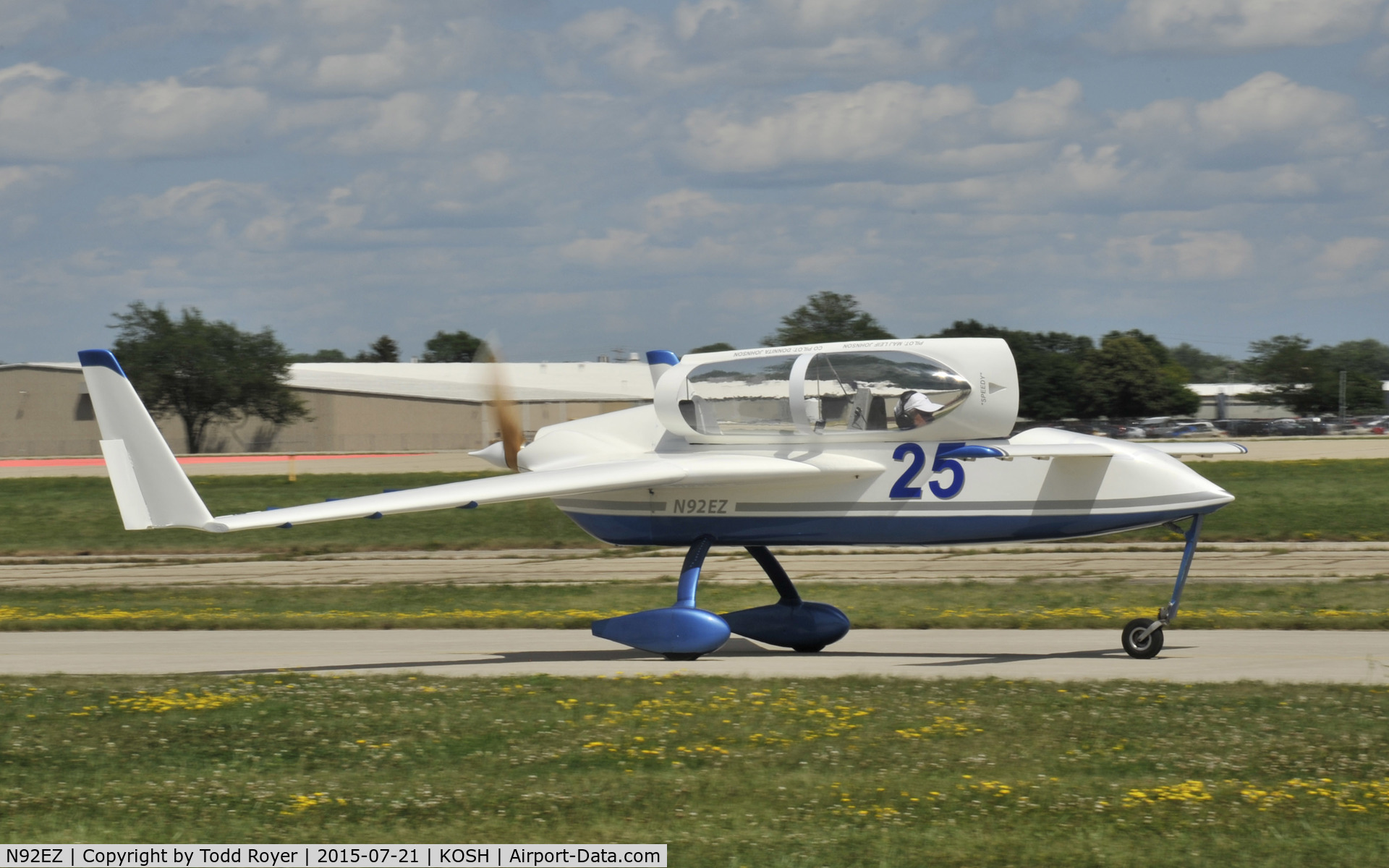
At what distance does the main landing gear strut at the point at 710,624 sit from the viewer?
13.0 m

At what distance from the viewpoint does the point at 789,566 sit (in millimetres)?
24984

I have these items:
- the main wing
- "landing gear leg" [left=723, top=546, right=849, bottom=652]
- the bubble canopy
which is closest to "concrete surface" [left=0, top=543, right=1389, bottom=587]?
"landing gear leg" [left=723, top=546, right=849, bottom=652]

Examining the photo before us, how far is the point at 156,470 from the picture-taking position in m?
12.2

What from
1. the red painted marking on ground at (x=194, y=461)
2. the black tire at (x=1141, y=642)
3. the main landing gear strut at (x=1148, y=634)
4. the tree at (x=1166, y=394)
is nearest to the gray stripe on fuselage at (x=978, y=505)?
the main landing gear strut at (x=1148, y=634)

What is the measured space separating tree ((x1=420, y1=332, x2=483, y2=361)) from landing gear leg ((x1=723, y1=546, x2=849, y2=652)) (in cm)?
13731

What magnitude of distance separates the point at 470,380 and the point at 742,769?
3569 inches

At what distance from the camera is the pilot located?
12555mm

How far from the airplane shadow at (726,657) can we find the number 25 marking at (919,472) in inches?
62.8

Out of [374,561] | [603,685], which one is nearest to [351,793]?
[603,685]

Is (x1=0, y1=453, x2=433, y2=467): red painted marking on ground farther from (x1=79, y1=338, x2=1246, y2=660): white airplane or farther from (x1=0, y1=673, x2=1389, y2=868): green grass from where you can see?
(x1=0, y1=673, x2=1389, y2=868): green grass

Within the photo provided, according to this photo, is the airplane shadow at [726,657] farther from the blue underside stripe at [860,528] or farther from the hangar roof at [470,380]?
the hangar roof at [470,380]

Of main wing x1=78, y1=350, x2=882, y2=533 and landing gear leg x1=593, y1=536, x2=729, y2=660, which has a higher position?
main wing x1=78, y1=350, x2=882, y2=533

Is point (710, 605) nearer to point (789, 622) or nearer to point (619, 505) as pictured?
point (789, 622)

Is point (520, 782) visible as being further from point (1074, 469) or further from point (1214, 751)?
point (1074, 469)
